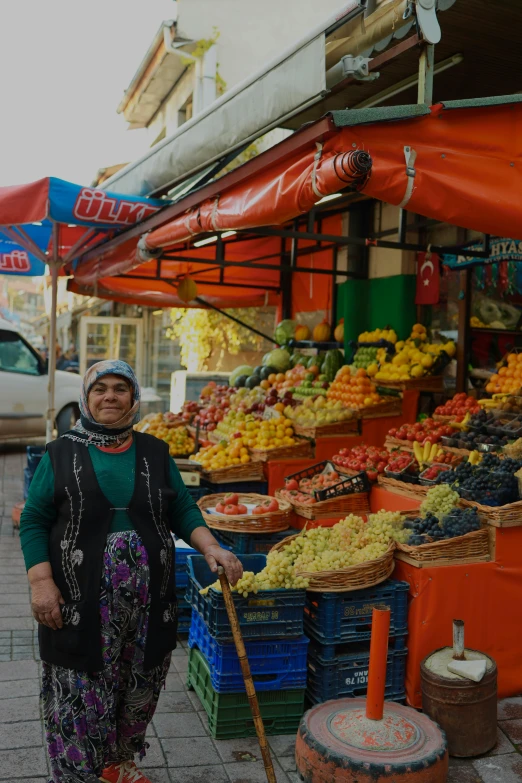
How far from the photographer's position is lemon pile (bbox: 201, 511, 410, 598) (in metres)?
3.84

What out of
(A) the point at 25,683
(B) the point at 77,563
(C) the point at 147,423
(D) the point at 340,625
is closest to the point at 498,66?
(D) the point at 340,625

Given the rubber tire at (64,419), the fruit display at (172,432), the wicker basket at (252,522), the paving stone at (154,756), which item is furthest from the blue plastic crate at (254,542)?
the rubber tire at (64,419)

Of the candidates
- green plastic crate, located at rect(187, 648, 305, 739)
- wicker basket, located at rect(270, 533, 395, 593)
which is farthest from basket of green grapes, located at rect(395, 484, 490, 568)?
green plastic crate, located at rect(187, 648, 305, 739)

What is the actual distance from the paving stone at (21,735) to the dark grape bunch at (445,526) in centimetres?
227

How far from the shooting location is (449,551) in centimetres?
412

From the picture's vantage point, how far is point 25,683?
4.23 meters

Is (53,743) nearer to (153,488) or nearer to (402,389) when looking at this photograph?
(153,488)

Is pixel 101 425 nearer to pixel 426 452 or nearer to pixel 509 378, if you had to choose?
pixel 426 452

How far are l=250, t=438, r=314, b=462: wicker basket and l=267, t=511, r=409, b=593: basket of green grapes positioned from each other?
88.2 inches

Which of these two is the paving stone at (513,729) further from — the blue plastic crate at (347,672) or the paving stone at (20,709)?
the paving stone at (20,709)

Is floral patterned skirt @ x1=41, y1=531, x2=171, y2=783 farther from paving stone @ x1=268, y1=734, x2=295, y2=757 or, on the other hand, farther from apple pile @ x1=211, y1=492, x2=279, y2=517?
apple pile @ x1=211, y1=492, x2=279, y2=517

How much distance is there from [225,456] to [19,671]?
9.97ft

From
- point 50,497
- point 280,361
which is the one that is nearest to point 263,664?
point 50,497

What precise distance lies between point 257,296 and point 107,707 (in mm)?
8876
